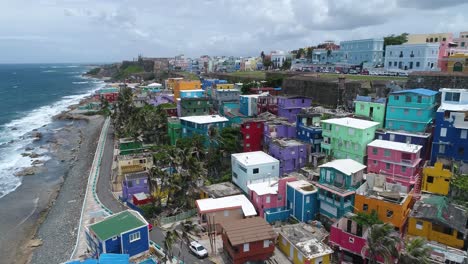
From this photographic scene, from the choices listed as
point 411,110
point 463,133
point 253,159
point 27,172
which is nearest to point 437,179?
point 463,133

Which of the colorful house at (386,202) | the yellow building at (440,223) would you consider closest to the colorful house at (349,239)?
the colorful house at (386,202)

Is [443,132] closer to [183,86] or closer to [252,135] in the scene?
[252,135]

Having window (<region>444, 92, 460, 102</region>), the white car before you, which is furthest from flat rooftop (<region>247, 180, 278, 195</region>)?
window (<region>444, 92, 460, 102</region>)

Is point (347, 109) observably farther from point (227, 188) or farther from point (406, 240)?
point (406, 240)

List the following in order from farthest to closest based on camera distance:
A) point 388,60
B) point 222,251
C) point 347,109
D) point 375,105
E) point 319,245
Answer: point 388,60 → point 347,109 → point 375,105 → point 222,251 → point 319,245

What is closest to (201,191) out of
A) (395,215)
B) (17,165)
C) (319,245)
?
(319,245)

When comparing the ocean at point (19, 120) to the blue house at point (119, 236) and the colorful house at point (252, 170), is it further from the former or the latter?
the colorful house at point (252, 170)

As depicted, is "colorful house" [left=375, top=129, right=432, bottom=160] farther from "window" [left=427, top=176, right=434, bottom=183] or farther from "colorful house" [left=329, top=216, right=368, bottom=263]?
"colorful house" [left=329, top=216, right=368, bottom=263]
